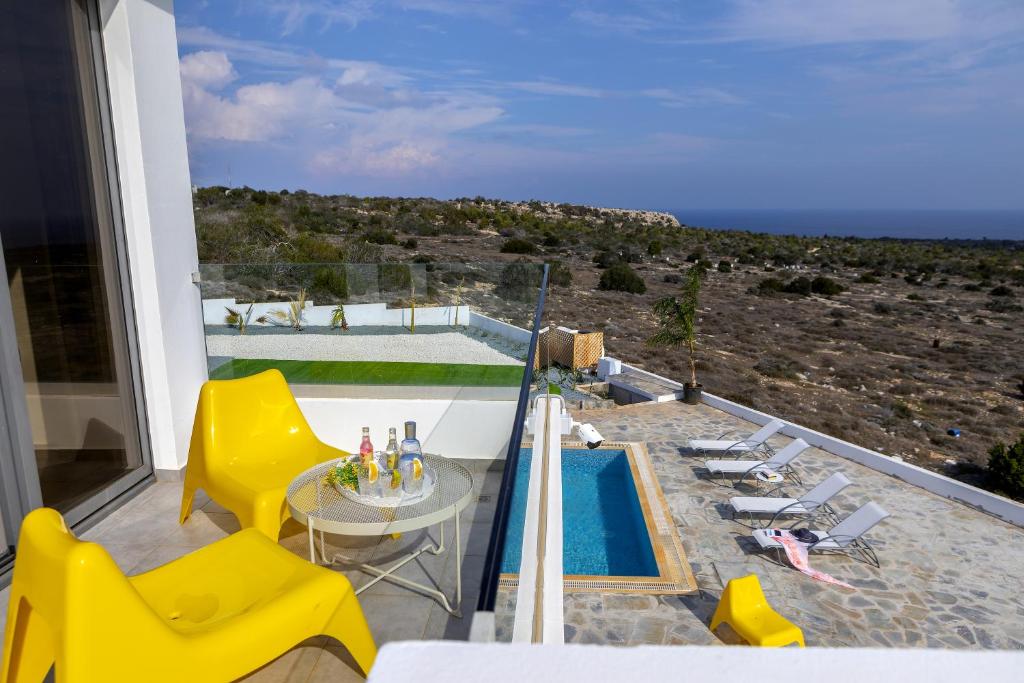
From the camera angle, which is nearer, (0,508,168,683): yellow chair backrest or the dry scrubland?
(0,508,168,683): yellow chair backrest

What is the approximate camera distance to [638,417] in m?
12.3

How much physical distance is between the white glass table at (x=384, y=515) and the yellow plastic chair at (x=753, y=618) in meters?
3.50

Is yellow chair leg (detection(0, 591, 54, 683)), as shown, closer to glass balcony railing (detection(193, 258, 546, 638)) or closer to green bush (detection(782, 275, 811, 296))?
glass balcony railing (detection(193, 258, 546, 638))

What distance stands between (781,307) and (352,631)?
91.3 feet

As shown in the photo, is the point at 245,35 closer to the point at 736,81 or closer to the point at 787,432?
the point at 787,432

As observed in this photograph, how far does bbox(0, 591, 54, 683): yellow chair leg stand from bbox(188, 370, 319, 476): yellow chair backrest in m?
1.43

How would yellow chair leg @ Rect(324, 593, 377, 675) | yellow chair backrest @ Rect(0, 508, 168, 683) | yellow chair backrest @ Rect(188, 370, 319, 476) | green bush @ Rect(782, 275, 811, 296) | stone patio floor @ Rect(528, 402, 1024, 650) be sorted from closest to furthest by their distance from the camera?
yellow chair backrest @ Rect(0, 508, 168, 683) < yellow chair leg @ Rect(324, 593, 377, 675) < yellow chair backrest @ Rect(188, 370, 319, 476) < stone patio floor @ Rect(528, 402, 1024, 650) < green bush @ Rect(782, 275, 811, 296)

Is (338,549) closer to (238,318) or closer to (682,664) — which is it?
(238,318)

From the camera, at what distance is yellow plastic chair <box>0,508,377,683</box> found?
5.93 ft

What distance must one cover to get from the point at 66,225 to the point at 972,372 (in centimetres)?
2357

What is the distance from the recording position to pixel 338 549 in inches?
136

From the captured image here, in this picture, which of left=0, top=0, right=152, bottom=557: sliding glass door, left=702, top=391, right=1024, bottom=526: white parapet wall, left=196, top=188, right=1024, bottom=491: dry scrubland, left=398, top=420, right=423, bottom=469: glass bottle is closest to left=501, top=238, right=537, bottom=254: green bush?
left=196, top=188, right=1024, bottom=491: dry scrubland

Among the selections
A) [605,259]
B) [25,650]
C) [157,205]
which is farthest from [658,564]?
[605,259]

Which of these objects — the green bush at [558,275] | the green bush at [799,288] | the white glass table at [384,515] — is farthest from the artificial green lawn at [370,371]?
the green bush at [799,288]
